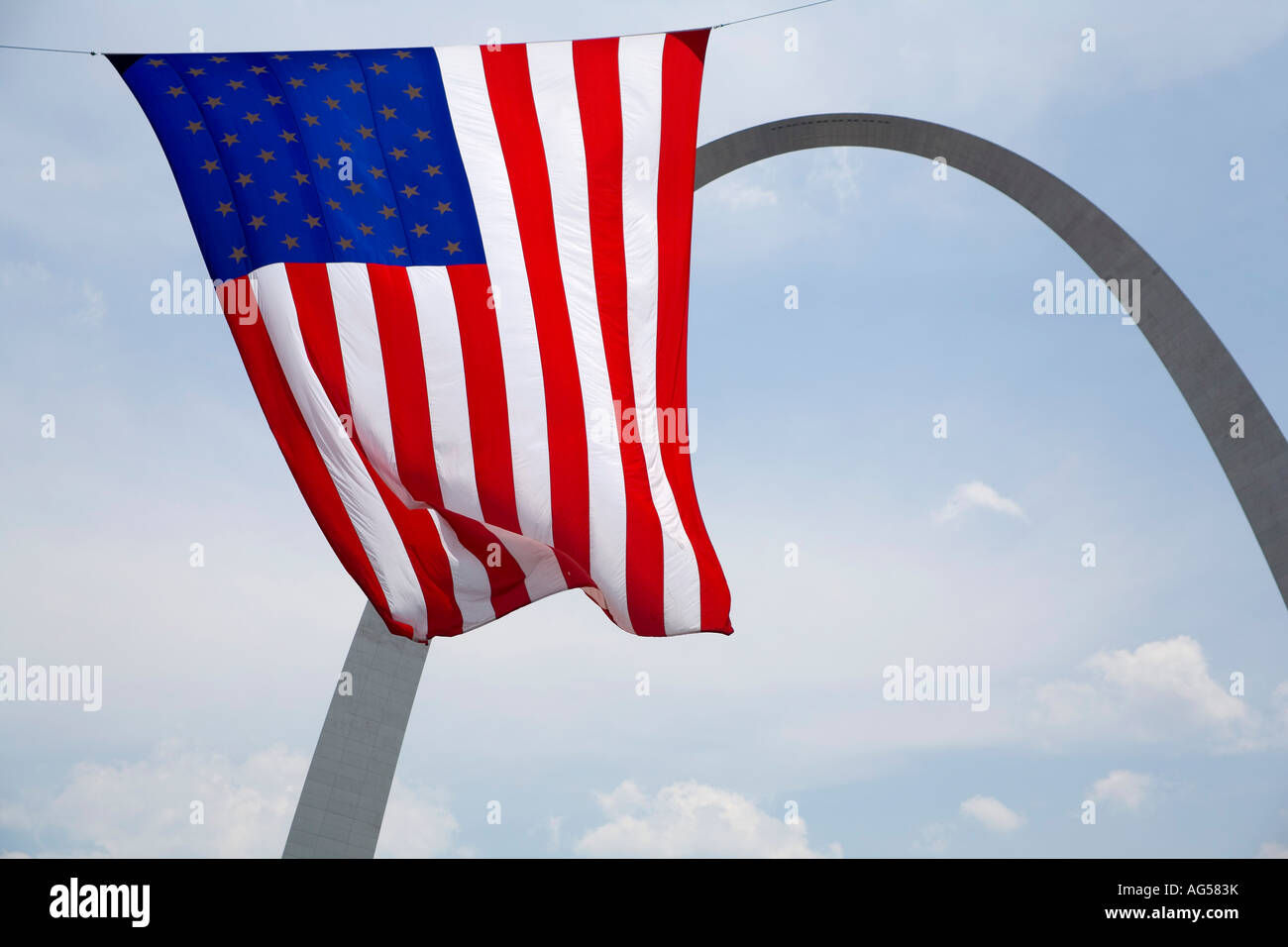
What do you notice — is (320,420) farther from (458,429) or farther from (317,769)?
(317,769)

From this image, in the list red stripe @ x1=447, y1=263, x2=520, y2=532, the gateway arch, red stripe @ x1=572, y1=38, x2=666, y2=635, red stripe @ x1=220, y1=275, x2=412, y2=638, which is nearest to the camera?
red stripe @ x1=220, y1=275, x2=412, y2=638

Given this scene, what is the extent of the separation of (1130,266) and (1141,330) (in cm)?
117

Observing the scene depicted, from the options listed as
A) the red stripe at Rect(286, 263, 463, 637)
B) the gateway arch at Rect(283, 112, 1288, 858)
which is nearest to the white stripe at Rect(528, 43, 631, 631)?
the red stripe at Rect(286, 263, 463, 637)

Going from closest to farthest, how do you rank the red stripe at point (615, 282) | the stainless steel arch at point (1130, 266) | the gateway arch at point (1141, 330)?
the red stripe at point (615, 282)
the stainless steel arch at point (1130, 266)
the gateway arch at point (1141, 330)

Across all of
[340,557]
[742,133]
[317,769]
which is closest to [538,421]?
[340,557]

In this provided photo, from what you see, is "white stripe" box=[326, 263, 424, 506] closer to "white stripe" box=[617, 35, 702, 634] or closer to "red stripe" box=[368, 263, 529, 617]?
"red stripe" box=[368, 263, 529, 617]

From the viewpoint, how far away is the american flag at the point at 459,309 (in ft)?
38.0

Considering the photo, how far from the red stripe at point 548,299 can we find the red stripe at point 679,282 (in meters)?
1.02

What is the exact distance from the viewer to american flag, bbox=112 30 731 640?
11.6m

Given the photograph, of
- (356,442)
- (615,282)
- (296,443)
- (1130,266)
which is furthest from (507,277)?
(1130,266)

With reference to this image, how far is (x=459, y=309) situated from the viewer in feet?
39.9

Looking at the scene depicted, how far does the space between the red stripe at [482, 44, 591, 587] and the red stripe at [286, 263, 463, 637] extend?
1297mm

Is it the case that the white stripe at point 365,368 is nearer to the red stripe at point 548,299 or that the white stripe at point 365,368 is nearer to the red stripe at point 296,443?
the red stripe at point 296,443

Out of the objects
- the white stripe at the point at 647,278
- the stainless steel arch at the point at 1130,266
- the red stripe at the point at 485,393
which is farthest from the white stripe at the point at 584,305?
the stainless steel arch at the point at 1130,266
